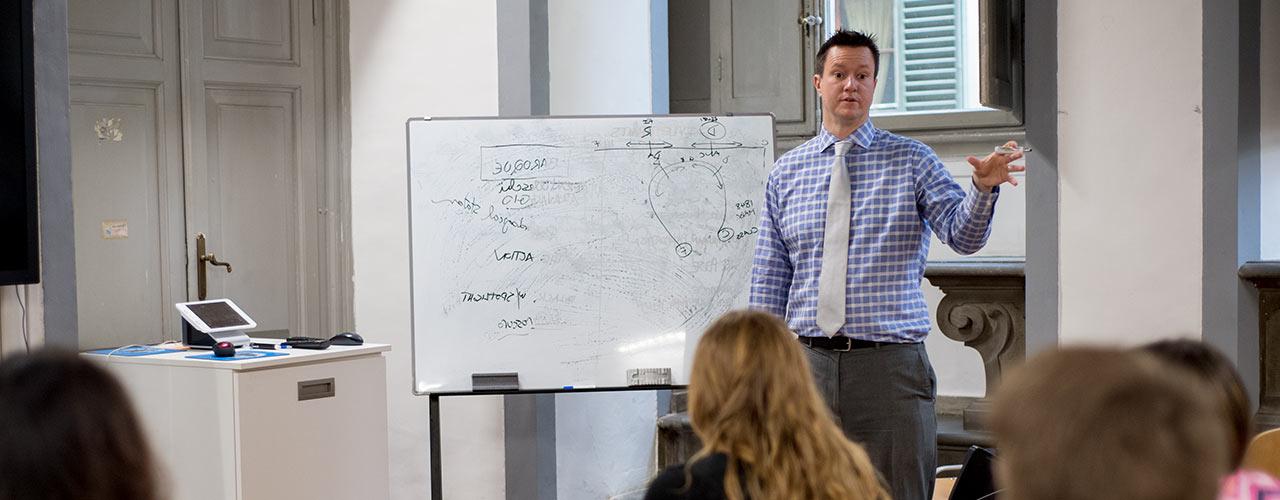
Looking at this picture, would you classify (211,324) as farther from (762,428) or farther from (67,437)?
(67,437)

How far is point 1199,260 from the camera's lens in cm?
322

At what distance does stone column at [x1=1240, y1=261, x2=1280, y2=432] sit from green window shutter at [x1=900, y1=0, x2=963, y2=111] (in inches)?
103

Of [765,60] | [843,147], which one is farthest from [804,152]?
[765,60]

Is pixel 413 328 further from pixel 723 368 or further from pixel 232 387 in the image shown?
pixel 723 368

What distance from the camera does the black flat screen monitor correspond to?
10.7 ft

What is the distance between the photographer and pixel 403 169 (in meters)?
4.67

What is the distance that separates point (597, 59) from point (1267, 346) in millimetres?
2639

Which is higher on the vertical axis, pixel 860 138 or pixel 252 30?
pixel 252 30

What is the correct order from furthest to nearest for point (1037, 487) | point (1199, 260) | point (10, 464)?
point (1199, 260) < point (10, 464) < point (1037, 487)

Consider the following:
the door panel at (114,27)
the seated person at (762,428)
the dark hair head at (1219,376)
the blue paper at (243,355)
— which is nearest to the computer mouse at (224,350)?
the blue paper at (243,355)

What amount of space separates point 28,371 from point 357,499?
9.06 feet

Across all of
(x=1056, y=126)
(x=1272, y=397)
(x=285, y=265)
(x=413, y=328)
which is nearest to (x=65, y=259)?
(x=413, y=328)

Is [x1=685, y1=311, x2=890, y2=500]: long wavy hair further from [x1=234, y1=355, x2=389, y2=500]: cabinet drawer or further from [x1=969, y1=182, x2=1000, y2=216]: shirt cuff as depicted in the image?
[x1=234, y1=355, x2=389, y2=500]: cabinet drawer

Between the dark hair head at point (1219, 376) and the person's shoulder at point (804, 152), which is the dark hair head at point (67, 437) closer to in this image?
the dark hair head at point (1219, 376)
